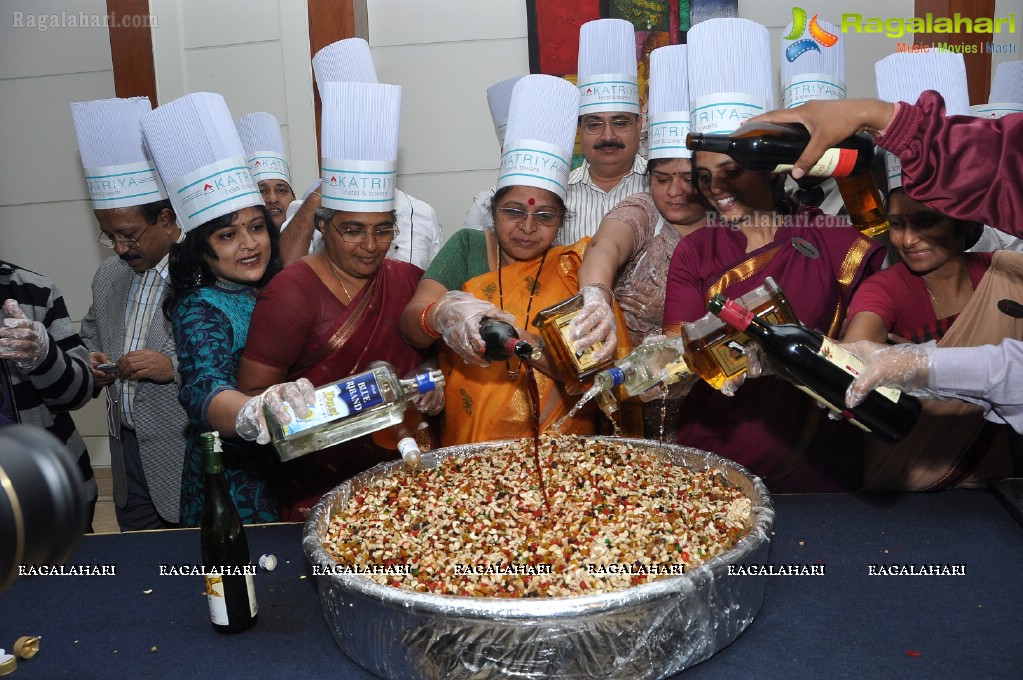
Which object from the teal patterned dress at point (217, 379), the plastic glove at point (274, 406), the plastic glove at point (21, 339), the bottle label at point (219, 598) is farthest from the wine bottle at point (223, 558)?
the plastic glove at point (21, 339)

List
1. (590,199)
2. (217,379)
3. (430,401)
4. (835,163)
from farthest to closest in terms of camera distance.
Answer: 1. (590,199)
2. (430,401)
3. (217,379)
4. (835,163)

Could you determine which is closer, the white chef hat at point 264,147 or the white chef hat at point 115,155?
the white chef hat at point 115,155

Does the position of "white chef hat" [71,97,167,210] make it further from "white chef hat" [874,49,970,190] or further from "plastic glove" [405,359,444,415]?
"white chef hat" [874,49,970,190]

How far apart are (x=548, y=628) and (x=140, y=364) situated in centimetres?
178

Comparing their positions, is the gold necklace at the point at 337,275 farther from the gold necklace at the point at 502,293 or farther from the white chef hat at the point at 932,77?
the white chef hat at the point at 932,77

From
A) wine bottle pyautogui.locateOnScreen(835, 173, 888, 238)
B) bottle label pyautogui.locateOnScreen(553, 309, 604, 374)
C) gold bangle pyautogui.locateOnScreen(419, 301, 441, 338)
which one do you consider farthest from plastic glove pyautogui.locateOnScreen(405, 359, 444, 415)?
wine bottle pyautogui.locateOnScreen(835, 173, 888, 238)

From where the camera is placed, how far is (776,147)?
153 cm

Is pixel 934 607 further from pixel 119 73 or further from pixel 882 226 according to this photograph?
pixel 119 73

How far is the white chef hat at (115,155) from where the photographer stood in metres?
2.41

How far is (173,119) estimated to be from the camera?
6.62 feet

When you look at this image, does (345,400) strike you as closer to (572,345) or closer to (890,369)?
(572,345)

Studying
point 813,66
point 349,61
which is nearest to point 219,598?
point 349,61

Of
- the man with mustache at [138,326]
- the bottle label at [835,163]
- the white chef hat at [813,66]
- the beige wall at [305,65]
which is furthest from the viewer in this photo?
the beige wall at [305,65]

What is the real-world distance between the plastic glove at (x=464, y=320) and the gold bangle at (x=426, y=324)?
0.02 meters
